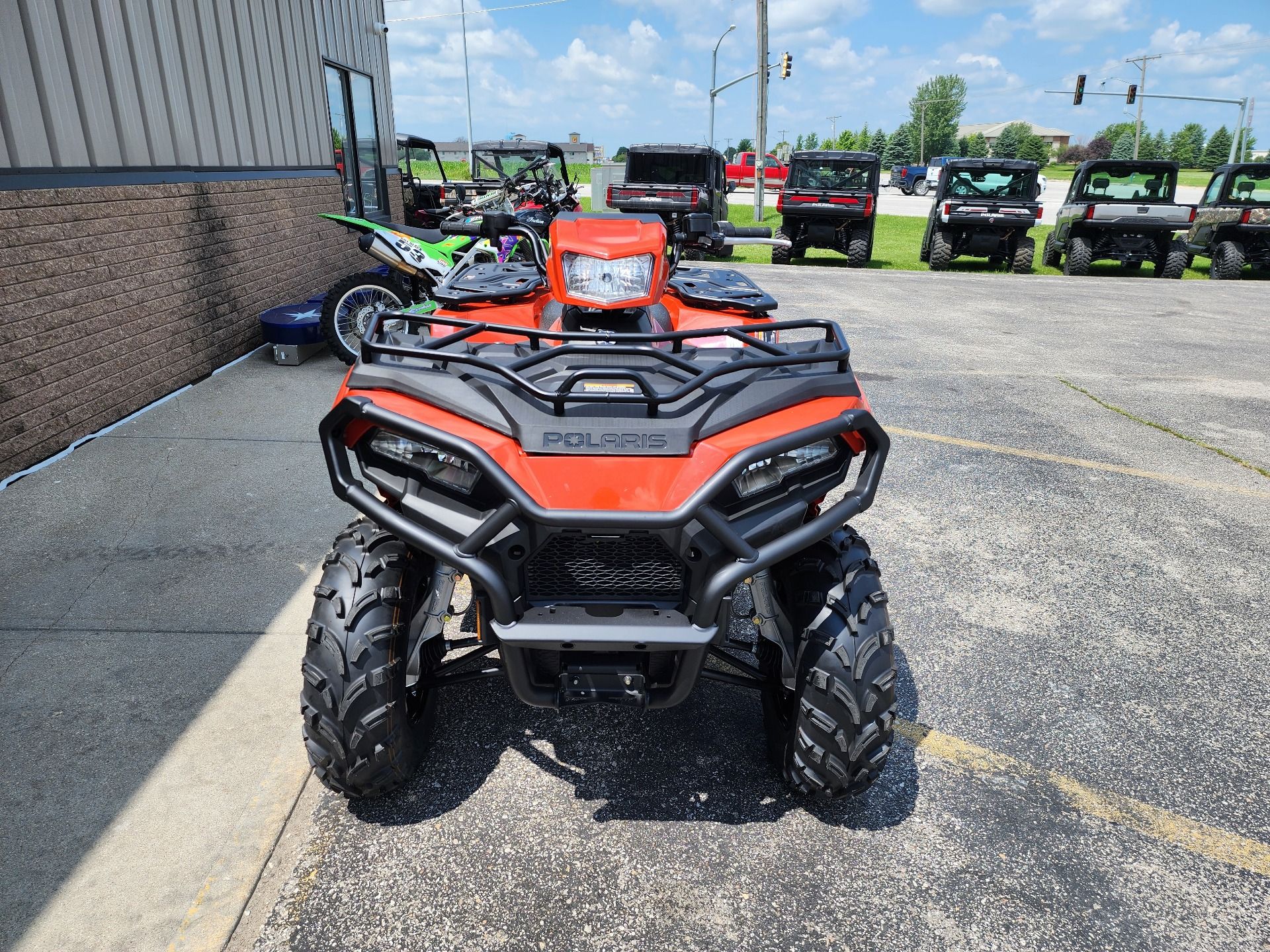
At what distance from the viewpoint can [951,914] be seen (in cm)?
221

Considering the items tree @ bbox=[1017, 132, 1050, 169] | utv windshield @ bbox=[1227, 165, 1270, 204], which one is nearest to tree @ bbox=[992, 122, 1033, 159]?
tree @ bbox=[1017, 132, 1050, 169]

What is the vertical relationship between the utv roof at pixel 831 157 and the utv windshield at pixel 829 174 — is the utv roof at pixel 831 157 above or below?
above

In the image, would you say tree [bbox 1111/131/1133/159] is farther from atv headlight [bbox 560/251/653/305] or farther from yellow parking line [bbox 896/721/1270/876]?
yellow parking line [bbox 896/721/1270/876]

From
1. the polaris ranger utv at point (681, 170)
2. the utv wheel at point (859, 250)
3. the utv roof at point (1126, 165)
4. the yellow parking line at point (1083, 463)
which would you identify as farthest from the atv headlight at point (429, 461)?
the utv roof at point (1126, 165)

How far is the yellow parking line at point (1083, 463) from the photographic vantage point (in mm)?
5250

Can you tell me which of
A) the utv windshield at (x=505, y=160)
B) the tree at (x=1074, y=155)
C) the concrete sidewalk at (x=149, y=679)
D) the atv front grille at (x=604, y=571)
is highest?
the tree at (x=1074, y=155)

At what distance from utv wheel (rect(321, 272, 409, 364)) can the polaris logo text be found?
5.47 metres

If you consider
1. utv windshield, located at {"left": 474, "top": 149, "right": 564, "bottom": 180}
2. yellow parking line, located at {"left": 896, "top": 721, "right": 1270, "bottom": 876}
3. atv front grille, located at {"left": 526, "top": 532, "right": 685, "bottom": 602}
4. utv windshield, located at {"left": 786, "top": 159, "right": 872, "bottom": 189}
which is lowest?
yellow parking line, located at {"left": 896, "top": 721, "right": 1270, "bottom": 876}

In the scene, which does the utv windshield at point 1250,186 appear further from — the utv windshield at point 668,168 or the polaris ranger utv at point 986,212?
the utv windshield at point 668,168

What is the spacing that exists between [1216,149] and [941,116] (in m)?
35.3

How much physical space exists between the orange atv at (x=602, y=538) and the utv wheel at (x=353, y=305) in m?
5.03

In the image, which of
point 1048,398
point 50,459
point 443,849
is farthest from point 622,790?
point 1048,398

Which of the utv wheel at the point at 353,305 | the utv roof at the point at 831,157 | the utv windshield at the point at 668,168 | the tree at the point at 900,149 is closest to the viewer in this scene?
the utv wheel at the point at 353,305

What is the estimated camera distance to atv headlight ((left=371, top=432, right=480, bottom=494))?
2.16m
